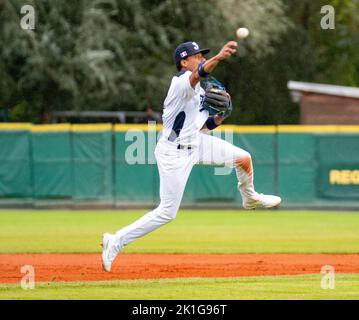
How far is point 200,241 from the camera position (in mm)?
15320

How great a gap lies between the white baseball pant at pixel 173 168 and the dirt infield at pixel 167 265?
46.0 inches

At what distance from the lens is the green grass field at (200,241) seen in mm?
8953

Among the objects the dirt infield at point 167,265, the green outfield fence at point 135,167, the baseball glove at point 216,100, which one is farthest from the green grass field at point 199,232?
the baseball glove at point 216,100

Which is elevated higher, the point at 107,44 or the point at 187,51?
the point at 107,44

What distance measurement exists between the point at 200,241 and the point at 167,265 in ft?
12.3

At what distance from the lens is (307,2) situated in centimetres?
3472

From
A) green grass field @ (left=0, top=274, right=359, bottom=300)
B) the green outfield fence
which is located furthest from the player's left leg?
the green outfield fence

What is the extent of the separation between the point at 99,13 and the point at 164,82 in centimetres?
280

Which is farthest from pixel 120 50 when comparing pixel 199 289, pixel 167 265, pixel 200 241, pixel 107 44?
pixel 199 289

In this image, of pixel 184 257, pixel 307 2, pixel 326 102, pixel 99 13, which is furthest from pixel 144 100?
pixel 184 257

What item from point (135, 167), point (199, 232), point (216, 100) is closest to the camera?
point (216, 100)

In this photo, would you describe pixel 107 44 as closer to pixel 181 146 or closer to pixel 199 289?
pixel 181 146
